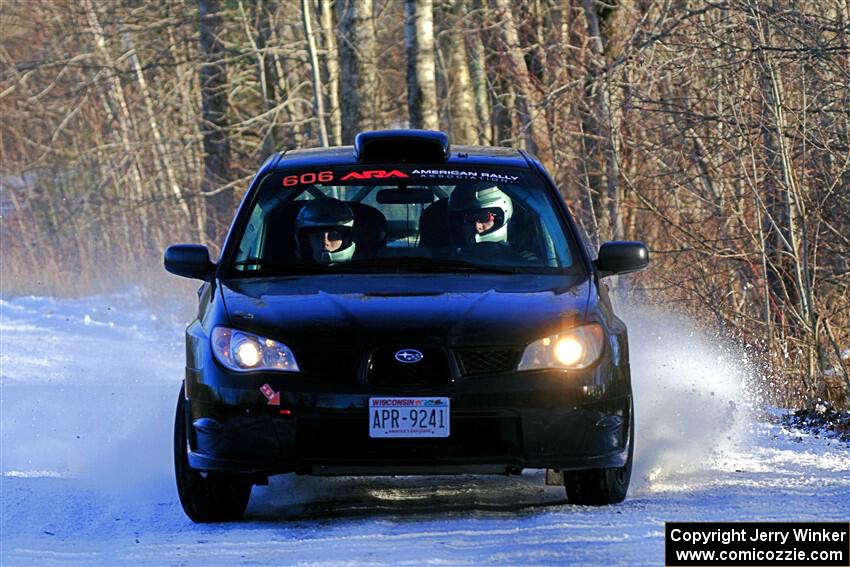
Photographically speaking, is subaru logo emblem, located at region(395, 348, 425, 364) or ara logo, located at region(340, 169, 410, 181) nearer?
subaru logo emblem, located at region(395, 348, 425, 364)

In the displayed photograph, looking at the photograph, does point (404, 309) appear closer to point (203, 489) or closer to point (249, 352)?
point (249, 352)

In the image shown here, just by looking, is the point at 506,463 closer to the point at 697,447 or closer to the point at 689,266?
the point at 697,447

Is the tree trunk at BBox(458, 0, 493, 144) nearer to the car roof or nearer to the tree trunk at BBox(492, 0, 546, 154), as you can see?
the tree trunk at BBox(492, 0, 546, 154)

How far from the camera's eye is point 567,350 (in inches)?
261

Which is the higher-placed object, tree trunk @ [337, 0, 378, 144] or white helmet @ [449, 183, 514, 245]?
white helmet @ [449, 183, 514, 245]

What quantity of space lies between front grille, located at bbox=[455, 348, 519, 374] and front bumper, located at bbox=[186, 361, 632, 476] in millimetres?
43

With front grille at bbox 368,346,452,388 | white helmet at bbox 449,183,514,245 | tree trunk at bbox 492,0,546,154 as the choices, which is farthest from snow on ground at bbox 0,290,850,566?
tree trunk at bbox 492,0,546,154

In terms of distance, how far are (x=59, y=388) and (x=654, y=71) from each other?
6139 mm

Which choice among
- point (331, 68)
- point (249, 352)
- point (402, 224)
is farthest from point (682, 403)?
point (331, 68)

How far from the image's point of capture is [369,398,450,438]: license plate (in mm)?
6422

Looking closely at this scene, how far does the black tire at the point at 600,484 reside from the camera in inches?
276

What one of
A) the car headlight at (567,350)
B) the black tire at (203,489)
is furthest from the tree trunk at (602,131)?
the black tire at (203,489)

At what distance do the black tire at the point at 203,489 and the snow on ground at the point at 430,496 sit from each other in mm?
82

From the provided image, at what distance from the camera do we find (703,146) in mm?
14047
